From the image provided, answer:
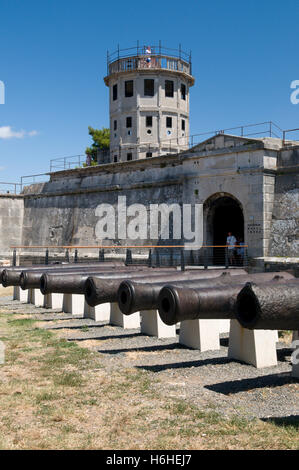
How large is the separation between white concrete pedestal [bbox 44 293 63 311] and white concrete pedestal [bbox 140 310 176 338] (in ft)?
13.6

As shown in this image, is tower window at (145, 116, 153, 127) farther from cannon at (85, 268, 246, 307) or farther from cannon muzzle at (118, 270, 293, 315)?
cannon muzzle at (118, 270, 293, 315)

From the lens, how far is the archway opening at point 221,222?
1988 cm

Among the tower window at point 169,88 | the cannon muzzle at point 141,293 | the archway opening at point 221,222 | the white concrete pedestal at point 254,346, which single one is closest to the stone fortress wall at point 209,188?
the archway opening at point 221,222

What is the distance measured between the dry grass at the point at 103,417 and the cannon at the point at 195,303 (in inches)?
32.5

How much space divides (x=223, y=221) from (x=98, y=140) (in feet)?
76.8

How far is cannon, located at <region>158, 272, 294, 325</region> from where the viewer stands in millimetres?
6121

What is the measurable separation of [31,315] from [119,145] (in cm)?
2528

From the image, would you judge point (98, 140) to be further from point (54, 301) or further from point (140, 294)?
point (140, 294)

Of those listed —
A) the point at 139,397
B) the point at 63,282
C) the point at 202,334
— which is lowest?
the point at 139,397

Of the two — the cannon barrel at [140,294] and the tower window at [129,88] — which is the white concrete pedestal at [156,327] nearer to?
the cannon barrel at [140,294]

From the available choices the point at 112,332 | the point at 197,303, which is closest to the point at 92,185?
the point at 112,332

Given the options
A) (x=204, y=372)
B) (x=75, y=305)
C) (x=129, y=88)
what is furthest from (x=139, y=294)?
(x=129, y=88)

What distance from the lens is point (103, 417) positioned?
467 cm

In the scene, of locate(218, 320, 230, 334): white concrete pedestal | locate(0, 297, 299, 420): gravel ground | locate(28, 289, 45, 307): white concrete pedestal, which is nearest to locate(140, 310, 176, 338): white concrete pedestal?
locate(0, 297, 299, 420): gravel ground
